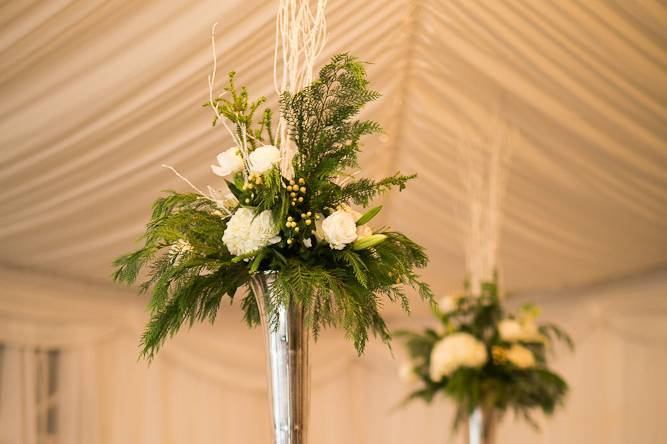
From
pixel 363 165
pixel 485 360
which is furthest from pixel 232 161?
pixel 363 165

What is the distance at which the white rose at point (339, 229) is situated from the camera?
185 centimetres

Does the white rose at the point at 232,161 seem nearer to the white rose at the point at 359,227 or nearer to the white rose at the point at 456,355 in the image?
the white rose at the point at 359,227

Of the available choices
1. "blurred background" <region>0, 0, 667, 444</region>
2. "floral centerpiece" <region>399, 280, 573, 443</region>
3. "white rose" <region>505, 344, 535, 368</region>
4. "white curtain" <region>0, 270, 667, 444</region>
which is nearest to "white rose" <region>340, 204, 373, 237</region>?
"blurred background" <region>0, 0, 667, 444</region>

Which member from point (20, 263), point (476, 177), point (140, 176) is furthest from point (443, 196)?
point (20, 263)

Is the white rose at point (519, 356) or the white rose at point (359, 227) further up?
the white rose at point (359, 227)

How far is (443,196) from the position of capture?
5.60m

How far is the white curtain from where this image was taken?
5.16 metres

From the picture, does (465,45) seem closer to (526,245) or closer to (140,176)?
(140,176)

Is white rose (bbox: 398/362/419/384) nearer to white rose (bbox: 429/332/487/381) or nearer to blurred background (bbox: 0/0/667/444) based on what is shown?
white rose (bbox: 429/332/487/381)

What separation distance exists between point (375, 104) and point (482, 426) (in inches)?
70.0

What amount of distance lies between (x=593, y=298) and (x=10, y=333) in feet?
16.6

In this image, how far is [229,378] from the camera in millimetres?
7219

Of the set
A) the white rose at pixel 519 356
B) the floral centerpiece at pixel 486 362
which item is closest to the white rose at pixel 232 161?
the floral centerpiece at pixel 486 362

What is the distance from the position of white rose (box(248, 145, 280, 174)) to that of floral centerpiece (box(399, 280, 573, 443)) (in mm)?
2004
